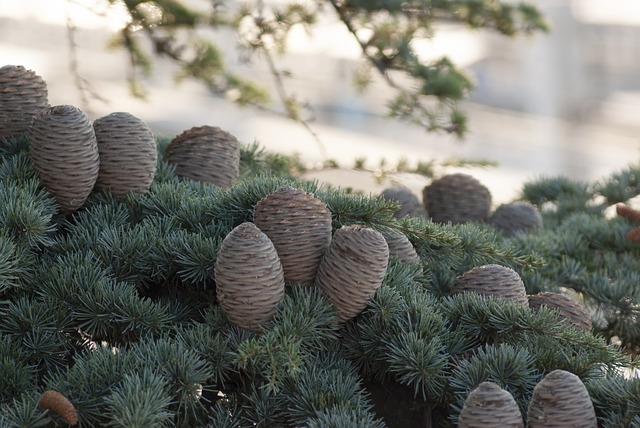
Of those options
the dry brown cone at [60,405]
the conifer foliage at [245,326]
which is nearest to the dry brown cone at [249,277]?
the conifer foliage at [245,326]

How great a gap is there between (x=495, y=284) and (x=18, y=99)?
1.22 ft

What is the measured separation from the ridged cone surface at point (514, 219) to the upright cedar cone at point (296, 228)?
1.15 feet

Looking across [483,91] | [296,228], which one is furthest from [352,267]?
[483,91]

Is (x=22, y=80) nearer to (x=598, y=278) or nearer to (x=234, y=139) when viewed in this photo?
(x=234, y=139)

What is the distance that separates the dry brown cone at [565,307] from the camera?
1.85 ft

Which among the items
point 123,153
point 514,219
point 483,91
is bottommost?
point 483,91

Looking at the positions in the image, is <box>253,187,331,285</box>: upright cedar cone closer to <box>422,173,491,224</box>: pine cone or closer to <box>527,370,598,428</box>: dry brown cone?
<box>527,370,598,428</box>: dry brown cone

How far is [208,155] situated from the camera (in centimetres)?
66

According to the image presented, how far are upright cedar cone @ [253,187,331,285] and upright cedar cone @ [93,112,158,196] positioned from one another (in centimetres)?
12

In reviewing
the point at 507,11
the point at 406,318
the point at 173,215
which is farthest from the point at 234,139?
the point at 507,11

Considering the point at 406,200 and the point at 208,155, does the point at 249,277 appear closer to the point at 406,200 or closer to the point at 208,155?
the point at 208,155

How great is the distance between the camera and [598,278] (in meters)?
0.73

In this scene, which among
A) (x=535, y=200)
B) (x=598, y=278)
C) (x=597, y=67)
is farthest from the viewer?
(x=597, y=67)

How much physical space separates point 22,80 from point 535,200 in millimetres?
652
